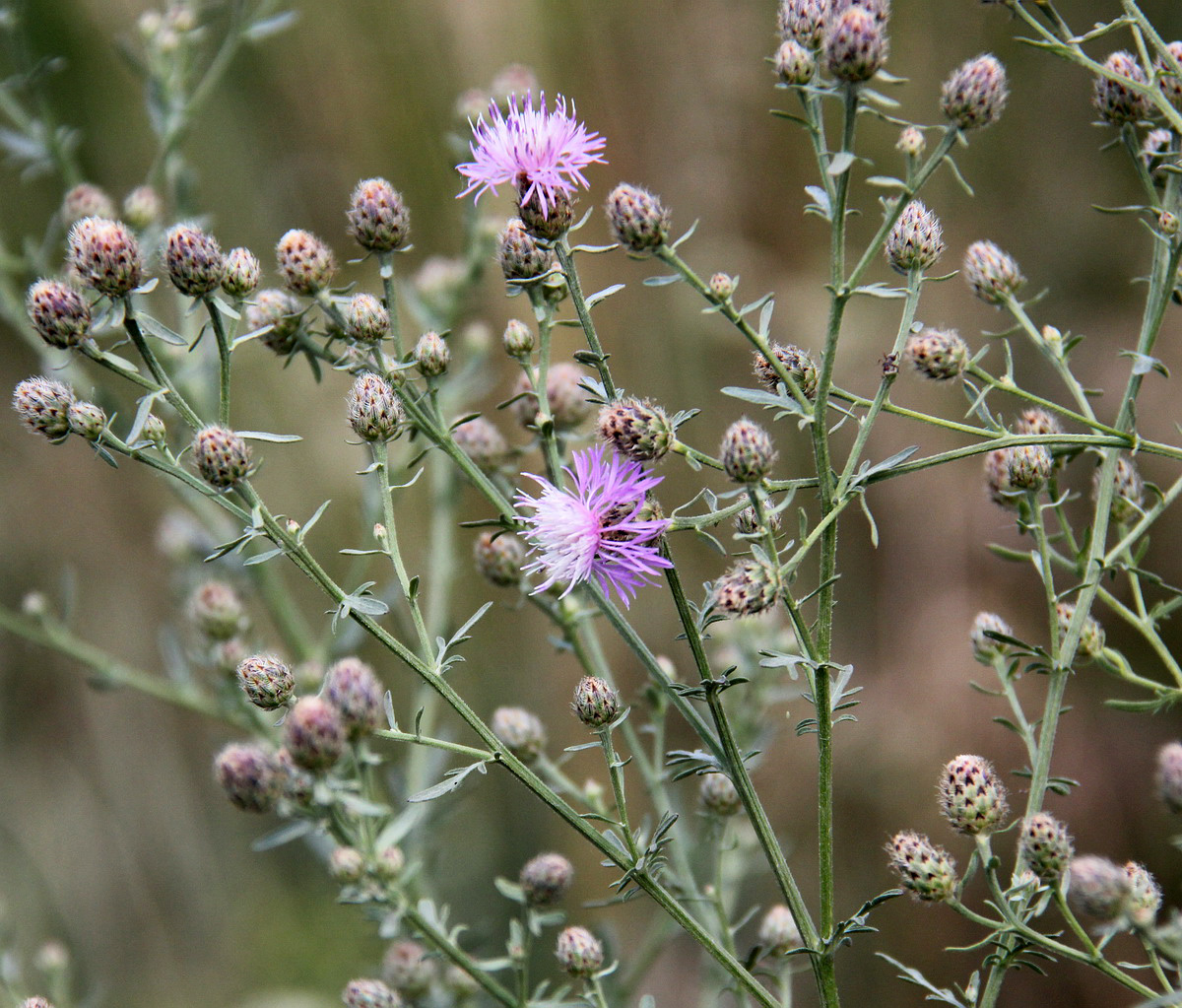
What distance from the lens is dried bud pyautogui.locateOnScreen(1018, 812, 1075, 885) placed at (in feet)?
2.20

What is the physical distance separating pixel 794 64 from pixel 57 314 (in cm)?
57

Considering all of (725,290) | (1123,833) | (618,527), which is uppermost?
(725,290)

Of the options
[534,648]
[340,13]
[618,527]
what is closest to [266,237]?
[340,13]

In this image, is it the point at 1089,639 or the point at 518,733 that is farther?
the point at 518,733

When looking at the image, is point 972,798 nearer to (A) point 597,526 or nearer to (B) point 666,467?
(A) point 597,526

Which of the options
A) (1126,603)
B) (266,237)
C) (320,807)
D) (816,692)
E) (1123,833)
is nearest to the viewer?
(816,692)

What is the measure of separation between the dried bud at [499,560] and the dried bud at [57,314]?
377 mm

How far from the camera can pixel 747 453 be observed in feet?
2.20

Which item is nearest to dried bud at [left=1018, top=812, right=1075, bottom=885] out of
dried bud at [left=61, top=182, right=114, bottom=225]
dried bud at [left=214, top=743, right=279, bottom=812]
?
dried bud at [left=214, top=743, right=279, bottom=812]

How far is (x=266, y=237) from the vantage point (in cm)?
220

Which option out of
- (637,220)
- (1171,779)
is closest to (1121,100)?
(637,220)

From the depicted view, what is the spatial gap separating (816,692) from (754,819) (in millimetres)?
108

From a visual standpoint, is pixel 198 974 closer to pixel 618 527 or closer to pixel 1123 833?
pixel 1123 833

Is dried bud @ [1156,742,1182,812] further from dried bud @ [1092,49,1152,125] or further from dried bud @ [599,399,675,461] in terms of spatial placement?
dried bud @ [1092,49,1152,125]
